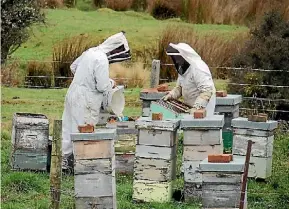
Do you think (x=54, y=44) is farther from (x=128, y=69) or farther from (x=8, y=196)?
(x=8, y=196)

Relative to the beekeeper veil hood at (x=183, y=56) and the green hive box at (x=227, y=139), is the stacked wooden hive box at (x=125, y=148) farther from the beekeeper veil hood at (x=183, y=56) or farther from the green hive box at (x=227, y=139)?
the green hive box at (x=227, y=139)

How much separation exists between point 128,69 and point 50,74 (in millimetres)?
1810

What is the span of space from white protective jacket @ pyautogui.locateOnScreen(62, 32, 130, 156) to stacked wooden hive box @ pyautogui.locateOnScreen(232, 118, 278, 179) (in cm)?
165

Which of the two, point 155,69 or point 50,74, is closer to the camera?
point 155,69

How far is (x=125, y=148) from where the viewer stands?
1061 centimetres

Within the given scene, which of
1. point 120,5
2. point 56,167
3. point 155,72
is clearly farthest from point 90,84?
point 120,5

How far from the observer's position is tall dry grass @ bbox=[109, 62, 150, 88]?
1875cm

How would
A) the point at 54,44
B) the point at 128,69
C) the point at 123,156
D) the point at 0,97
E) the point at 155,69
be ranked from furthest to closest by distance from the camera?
1. the point at 54,44
2. the point at 128,69
3. the point at 0,97
4. the point at 155,69
5. the point at 123,156

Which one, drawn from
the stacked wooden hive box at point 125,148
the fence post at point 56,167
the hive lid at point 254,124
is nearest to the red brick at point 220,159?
the fence post at point 56,167

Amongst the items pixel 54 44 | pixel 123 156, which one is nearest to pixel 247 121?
pixel 123 156

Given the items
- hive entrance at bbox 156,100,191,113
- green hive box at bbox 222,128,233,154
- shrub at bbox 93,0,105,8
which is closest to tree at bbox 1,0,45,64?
green hive box at bbox 222,128,233,154

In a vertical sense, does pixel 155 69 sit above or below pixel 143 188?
above

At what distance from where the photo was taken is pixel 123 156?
10.6 m

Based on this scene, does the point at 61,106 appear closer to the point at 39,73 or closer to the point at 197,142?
the point at 39,73
